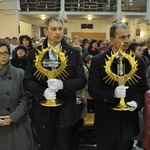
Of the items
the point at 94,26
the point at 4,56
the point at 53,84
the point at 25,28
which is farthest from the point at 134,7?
the point at 53,84

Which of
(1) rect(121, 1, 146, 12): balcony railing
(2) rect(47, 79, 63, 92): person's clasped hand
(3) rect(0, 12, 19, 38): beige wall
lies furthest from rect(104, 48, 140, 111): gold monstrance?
(1) rect(121, 1, 146, 12): balcony railing

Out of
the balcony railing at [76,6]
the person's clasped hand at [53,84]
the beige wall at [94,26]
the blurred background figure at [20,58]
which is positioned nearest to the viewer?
the person's clasped hand at [53,84]

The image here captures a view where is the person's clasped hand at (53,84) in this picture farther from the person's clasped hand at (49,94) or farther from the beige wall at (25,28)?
the beige wall at (25,28)

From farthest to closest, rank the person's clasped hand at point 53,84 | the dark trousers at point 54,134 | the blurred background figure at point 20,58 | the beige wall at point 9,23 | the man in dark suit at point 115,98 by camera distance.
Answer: the beige wall at point 9,23 < the blurred background figure at point 20,58 < the dark trousers at point 54,134 < the man in dark suit at point 115,98 < the person's clasped hand at point 53,84

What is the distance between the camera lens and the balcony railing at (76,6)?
51.5 feet

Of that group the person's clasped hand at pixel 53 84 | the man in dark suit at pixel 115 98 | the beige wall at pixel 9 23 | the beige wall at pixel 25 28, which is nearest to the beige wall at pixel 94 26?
the beige wall at pixel 25 28

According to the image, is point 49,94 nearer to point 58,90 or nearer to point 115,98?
point 58,90

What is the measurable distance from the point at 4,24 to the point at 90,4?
5.70m

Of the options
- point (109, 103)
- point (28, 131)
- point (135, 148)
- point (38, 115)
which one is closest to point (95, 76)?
point (109, 103)

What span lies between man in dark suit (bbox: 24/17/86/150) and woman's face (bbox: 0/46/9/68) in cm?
22

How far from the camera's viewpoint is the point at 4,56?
2.33m

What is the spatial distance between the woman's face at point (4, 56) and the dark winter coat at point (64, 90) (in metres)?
0.22

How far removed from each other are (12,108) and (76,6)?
14383 mm

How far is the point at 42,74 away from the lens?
2305 mm
